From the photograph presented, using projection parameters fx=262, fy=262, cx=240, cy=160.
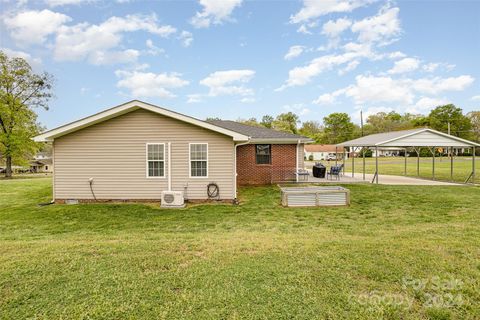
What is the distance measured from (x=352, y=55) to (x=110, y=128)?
19414mm

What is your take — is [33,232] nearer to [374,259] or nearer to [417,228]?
[374,259]

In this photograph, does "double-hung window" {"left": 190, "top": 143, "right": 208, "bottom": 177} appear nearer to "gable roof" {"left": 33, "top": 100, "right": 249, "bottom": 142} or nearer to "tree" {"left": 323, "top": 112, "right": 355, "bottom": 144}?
"gable roof" {"left": 33, "top": 100, "right": 249, "bottom": 142}

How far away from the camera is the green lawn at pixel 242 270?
8.70ft

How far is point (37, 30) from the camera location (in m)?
15.2

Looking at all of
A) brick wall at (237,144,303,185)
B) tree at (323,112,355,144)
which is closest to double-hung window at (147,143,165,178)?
brick wall at (237,144,303,185)

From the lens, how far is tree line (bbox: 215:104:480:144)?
5531 centimetres

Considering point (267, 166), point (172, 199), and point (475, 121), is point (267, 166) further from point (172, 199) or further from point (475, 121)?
point (475, 121)

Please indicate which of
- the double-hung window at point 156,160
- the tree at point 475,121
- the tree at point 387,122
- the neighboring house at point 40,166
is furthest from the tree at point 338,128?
the neighboring house at point 40,166

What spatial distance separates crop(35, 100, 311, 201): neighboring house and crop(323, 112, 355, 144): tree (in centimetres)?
6499

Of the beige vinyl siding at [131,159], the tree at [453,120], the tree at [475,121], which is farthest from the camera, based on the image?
the tree at [475,121]

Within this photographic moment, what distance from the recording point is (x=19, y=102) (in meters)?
24.9

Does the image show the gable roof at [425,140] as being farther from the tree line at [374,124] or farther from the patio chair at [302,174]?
→ the tree line at [374,124]

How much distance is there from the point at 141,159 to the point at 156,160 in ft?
1.75

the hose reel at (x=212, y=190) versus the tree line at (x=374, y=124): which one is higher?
the tree line at (x=374, y=124)
